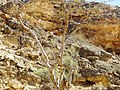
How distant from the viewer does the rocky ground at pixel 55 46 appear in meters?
10.6

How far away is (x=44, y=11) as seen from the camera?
14422 millimetres

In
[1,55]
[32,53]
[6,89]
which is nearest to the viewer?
[6,89]

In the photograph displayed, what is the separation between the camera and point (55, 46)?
12.5 meters

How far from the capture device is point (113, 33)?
14.2 metres

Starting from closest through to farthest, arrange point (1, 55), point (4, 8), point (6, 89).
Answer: point (6, 89)
point (1, 55)
point (4, 8)

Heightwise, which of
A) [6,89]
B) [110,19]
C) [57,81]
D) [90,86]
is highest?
[57,81]

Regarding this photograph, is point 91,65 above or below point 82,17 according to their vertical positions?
below

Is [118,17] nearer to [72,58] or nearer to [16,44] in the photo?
[72,58]

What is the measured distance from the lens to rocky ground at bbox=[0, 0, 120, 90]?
10625 mm

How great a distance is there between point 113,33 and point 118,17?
823 millimetres

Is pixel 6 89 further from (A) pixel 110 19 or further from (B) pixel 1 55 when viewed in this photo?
(A) pixel 110 19

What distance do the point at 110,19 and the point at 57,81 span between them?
8.52 meters

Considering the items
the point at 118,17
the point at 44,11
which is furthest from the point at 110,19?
the point at 44,11

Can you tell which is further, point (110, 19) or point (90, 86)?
point (110, 19)
